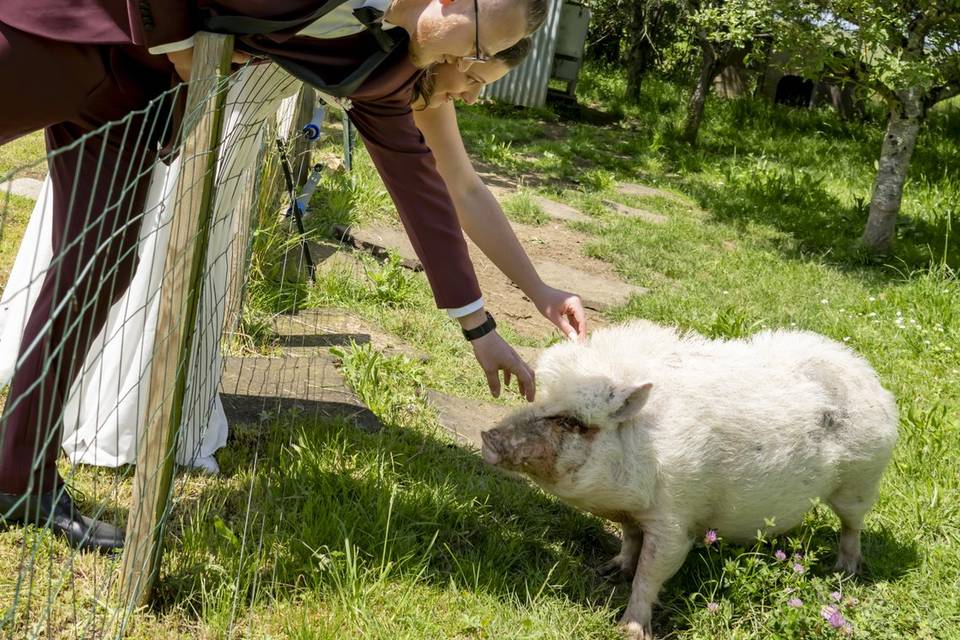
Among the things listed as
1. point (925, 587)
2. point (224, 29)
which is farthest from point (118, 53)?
point (925, 587)

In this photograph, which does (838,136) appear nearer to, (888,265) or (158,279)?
(888,265)

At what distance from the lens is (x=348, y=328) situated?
5.05 meters

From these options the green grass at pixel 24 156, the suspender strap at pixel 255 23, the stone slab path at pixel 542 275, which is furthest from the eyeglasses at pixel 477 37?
the green grass at pixel 24 156

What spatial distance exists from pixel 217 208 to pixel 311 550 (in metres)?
1.21

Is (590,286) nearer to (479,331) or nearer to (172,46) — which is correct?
(479,331)

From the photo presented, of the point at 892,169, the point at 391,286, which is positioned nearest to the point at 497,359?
the point at 391,286

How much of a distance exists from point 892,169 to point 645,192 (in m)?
2.86

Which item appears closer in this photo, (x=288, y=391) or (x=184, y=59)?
(x=184, y=59)

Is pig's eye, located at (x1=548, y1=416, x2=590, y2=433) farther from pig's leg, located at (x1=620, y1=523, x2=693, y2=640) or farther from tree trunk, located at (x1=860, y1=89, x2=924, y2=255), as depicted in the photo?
tree trunk, located at (x1=860, y1=89, x2=924, y2=255)

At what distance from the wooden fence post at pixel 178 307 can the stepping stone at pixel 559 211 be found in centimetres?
624

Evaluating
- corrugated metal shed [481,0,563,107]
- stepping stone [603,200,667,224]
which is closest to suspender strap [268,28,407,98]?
stepping stone [603,200,667,224]

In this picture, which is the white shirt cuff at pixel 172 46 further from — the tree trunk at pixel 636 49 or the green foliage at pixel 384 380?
the tree trunk at pixel 636 49

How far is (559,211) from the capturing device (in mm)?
8766

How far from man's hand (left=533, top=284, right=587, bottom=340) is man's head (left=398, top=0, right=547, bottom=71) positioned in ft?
3.11
